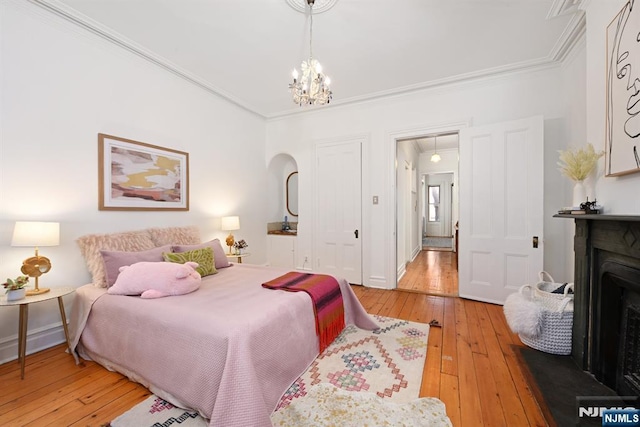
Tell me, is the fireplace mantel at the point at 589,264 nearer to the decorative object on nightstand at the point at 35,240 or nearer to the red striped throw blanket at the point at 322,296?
the red striped throw blanket at the point at 322,296

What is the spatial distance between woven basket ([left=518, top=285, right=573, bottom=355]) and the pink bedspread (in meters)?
1.79

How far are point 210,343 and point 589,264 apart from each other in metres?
2.51

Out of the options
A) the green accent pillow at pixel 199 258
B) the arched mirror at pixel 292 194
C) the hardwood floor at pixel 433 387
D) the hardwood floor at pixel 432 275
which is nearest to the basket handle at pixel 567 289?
the hardwood floor at pixel 433 387

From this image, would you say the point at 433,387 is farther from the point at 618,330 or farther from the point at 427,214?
the point at 427,214

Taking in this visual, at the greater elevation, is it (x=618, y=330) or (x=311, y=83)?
(x=311, y=83)

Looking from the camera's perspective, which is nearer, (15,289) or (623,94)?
(623,94)

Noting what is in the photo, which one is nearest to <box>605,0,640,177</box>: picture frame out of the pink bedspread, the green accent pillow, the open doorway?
the open doorway

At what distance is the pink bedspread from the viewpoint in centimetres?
135

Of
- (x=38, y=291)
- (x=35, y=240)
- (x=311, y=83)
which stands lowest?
(x=38, y=291)

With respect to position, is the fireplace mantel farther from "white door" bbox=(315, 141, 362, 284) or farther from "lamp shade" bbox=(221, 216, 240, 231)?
"lamp shade" bbox=(221, 216, 240, 231)

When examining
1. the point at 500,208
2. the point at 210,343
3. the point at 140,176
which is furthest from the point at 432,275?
the point at 140,176

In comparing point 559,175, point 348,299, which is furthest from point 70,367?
point 559,175

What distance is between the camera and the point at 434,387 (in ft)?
5.71

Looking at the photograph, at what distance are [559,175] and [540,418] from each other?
8.73 feet
